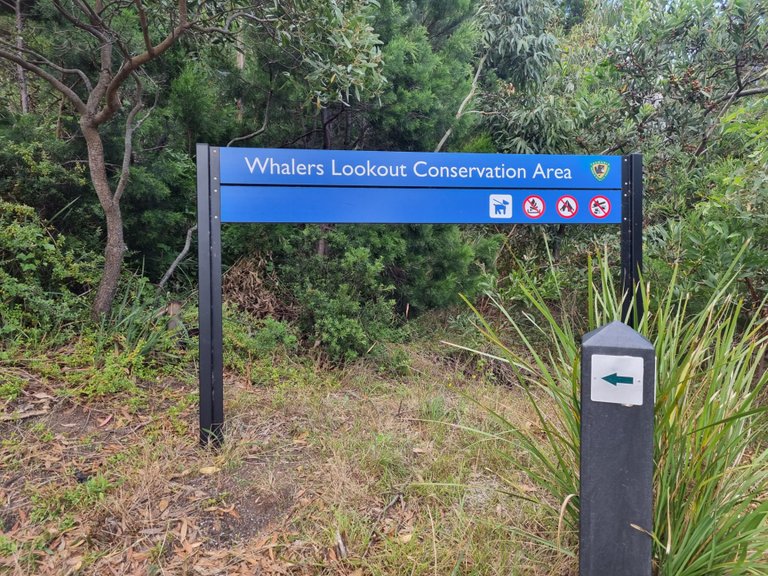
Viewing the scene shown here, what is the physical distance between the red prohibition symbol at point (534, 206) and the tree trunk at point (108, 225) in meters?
3.18

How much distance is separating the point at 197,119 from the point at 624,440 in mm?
4924

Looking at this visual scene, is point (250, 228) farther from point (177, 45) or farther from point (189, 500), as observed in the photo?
point (189, 500)

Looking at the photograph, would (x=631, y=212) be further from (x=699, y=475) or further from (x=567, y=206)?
(x=699, y=475)

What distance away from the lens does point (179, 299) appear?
16.4 ft

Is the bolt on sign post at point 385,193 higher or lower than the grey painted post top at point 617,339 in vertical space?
higher

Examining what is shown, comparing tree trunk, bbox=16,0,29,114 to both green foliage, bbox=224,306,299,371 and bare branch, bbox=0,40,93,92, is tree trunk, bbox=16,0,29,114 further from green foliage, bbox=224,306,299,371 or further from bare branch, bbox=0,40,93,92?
green foliage, bbox=224,306,299,371

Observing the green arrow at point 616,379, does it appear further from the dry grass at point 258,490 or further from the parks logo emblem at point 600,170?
the parks logo emblem at point 600,170

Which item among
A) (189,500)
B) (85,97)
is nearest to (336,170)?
(189,500)

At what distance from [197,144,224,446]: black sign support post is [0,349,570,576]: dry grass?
0.80 ft

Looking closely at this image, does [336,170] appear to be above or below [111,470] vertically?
above

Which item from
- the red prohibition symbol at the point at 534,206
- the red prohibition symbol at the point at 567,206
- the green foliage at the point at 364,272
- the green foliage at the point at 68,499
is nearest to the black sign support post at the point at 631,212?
the red prohibition symbol at the point at 567,206

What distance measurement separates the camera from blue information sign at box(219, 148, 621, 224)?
3123 mm

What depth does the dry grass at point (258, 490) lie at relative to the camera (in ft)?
7.18

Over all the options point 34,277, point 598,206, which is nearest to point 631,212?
point 598,206
